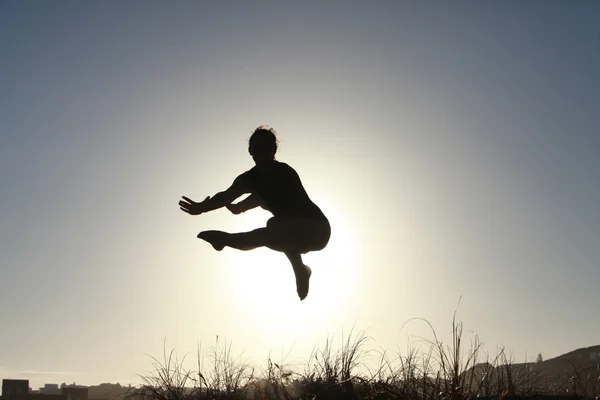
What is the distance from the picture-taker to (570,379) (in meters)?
8.60

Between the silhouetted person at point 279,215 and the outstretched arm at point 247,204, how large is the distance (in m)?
0.04

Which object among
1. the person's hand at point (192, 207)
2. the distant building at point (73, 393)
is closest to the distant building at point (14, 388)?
the distant building at point (73, 393)

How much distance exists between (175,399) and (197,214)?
322 centimetres

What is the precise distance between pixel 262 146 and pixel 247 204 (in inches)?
30.1

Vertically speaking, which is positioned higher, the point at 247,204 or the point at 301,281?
the point at 247,204

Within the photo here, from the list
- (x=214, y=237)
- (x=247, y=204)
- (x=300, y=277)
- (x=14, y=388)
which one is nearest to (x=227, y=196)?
(x=247, y=204)

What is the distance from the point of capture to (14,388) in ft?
238

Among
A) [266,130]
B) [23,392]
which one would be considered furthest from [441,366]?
[23,392]

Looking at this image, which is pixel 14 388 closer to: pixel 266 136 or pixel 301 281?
pixel 301 281

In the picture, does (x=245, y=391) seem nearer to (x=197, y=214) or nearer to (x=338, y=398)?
(x=338, y=398)

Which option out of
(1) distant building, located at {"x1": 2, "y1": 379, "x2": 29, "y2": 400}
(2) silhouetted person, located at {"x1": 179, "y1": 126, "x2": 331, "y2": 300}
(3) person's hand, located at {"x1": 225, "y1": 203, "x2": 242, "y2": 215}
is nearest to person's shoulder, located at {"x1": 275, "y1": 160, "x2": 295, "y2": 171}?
(2) silhouetted person, located at {"x1": 179, "y1": 126, "x2": 331, "y2": 300}

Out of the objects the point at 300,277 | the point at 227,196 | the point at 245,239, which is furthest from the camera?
the point at 227,196

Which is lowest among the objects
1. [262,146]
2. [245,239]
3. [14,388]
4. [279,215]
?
[14,388]

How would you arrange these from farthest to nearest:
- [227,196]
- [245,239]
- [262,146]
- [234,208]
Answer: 1. [234,208]
2. [227,196]
3. [262,146]
4. [245,239]
